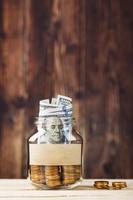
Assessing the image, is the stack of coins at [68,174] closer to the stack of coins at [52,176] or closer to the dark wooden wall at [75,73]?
the stack of coins at [52,176]

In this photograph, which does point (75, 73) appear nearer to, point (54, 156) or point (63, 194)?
point (54, 156)

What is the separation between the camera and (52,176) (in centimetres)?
104

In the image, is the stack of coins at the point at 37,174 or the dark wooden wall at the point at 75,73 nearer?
the stack of coins at the point at 37,174

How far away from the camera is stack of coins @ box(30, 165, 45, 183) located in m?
1.06

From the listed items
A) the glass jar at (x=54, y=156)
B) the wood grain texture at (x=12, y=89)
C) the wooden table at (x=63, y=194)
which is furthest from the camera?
the wood grain texture at (x=12, y=89)

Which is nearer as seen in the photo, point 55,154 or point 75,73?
point 55,154

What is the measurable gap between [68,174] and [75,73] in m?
0.49

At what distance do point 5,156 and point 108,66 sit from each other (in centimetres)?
50

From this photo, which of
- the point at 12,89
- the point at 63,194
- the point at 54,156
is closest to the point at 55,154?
the point at 54,156

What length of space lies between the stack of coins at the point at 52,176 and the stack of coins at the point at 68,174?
0.06 feet

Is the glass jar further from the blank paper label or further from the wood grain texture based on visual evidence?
the wood grain texture

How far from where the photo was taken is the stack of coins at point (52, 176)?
3.39ft

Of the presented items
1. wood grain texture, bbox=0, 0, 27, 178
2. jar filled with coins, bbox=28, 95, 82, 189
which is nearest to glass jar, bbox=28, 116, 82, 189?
jar filled with coins, bbox=28, 95, 82, 189

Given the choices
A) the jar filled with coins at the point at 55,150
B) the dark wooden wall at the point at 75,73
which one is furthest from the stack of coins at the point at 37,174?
the dark wooden wall at the point at 75,73
